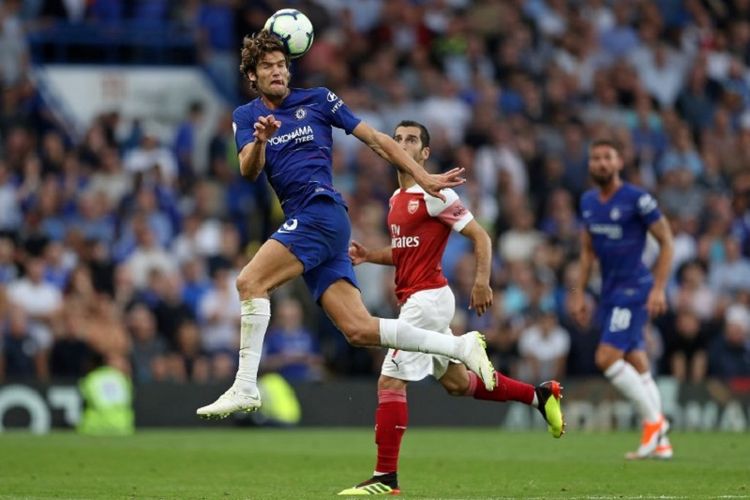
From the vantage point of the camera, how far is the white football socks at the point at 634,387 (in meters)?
14.9

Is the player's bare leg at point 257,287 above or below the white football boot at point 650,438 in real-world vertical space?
above

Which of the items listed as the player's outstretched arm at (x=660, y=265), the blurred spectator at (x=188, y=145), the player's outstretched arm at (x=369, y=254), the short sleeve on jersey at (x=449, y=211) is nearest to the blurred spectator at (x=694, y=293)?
the blurred spectator at (x=188, y=145)

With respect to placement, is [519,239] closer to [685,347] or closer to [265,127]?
[685,347]

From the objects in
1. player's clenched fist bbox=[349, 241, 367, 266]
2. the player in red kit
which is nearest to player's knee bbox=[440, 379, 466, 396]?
the player in red kit

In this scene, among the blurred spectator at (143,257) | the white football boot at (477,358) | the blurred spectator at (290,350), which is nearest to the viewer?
the white football boot at (477,358)

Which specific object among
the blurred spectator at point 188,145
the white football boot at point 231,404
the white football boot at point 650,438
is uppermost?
the blurred spectator at point 188,145

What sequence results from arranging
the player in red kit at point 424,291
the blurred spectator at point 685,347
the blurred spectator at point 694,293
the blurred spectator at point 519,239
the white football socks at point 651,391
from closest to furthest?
1. the player in red kit at point 424,291
2. the white football socks at point 651,391
3. the blurred spectator at point 685,347
4. the blurred spectator at point 694,293
5. the blurred spectator at point 519,239

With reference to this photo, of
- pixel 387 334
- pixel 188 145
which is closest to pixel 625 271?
pixel 387 334

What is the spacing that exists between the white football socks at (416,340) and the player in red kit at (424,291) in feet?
1.40

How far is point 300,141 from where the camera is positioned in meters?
11.1

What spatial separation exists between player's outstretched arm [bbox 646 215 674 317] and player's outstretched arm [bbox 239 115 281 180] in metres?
5.10

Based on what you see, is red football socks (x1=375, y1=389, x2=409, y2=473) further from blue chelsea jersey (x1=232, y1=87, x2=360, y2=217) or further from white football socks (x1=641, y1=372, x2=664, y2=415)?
white football socks (x1=641, y1=372, x2=664, y2=415)

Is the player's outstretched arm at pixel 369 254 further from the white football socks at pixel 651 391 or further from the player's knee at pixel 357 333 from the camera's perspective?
the white football socks at pixel 651 391

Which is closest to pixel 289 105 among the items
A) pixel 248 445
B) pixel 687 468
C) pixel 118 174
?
pixel 687 468
